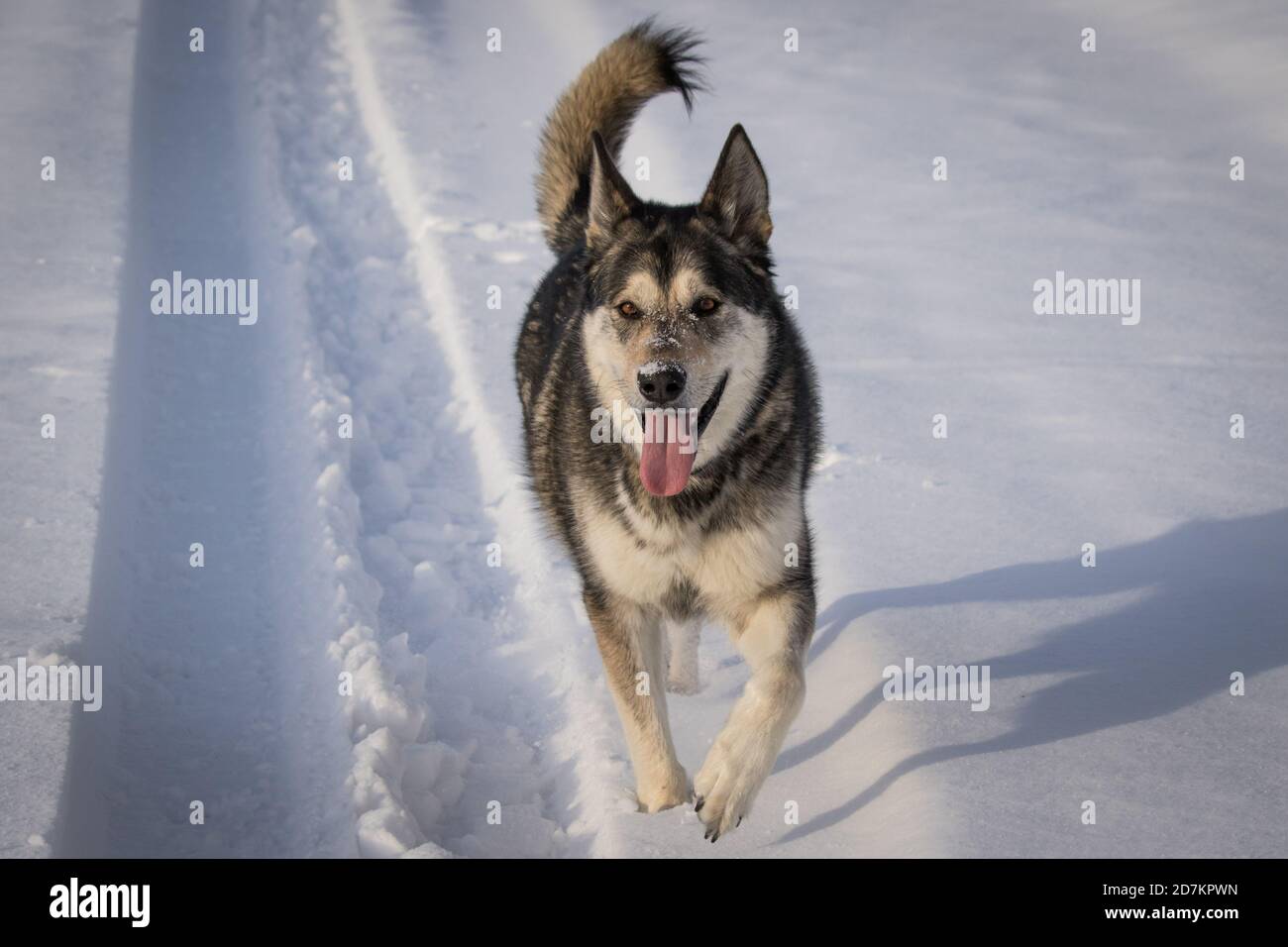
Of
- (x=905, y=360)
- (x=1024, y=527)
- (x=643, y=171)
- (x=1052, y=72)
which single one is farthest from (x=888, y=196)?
(x=1024, y=527)

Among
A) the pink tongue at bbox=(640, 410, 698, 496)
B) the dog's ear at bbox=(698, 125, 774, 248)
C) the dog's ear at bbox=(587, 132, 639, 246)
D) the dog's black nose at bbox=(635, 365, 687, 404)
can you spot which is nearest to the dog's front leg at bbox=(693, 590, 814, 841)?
the pink tongue at bbox=(640, 410, 698, 496)

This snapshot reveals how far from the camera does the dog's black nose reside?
2.96 m

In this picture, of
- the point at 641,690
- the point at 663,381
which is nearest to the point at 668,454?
the point at 663,381

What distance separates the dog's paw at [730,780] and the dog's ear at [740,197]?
1408 millimetres

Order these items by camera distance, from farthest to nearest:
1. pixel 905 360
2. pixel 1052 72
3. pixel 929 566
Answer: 1. pixel 1052 72
2. pixel 905 360
3. pixel 929 566

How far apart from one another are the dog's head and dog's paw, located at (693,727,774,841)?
0.69 metres

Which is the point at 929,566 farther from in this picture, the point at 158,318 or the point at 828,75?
the point at 828,75

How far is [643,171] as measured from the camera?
7.79m

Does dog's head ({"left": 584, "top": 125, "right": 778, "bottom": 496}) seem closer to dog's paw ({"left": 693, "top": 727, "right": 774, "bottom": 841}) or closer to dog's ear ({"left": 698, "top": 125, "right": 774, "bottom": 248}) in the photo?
dog's ear ({"left": 698, "top": 125, "right": 774, "bottom": 248})

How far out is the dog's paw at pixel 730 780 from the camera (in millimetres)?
2785

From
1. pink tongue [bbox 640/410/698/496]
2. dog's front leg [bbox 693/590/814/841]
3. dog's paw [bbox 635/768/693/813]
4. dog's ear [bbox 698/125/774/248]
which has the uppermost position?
dog's ear [bbox 698/125/774/248]

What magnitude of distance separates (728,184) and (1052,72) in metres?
7.36

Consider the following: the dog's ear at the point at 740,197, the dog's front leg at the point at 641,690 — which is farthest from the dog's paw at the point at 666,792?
the dog's ear at the point at 740,197

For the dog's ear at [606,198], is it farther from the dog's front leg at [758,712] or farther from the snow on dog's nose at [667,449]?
the dog's front leg at [758,712]
